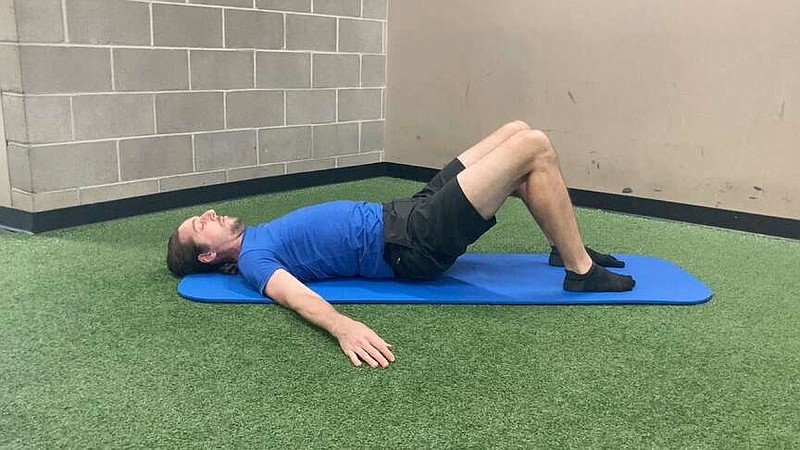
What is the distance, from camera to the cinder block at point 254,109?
12.4 ft

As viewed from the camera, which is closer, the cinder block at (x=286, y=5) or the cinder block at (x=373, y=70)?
the cinder block at (x=286, y=5)

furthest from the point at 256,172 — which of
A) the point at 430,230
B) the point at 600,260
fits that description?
the point at 600,260

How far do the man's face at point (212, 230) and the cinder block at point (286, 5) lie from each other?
6.33 ft

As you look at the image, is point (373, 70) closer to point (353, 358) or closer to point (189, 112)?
point (189, 112)

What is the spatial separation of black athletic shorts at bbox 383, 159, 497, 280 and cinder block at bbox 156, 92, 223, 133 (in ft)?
5.42

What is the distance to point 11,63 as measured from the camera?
9.34ft

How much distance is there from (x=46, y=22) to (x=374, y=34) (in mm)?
2174

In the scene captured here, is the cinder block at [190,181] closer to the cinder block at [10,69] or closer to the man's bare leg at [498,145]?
the cinder block at [10,69]

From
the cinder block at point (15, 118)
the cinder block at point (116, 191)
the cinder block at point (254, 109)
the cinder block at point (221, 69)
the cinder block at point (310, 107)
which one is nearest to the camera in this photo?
the cinder block at point (15, 118)

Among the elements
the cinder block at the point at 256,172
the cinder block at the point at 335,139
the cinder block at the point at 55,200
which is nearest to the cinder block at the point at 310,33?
the cinder block at the point at 335,139

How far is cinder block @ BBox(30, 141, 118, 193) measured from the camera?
298 centimetres

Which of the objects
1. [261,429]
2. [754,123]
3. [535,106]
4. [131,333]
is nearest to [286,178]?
[535,106]

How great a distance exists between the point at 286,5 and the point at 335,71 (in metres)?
0.55

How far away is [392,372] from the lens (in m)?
1.73
